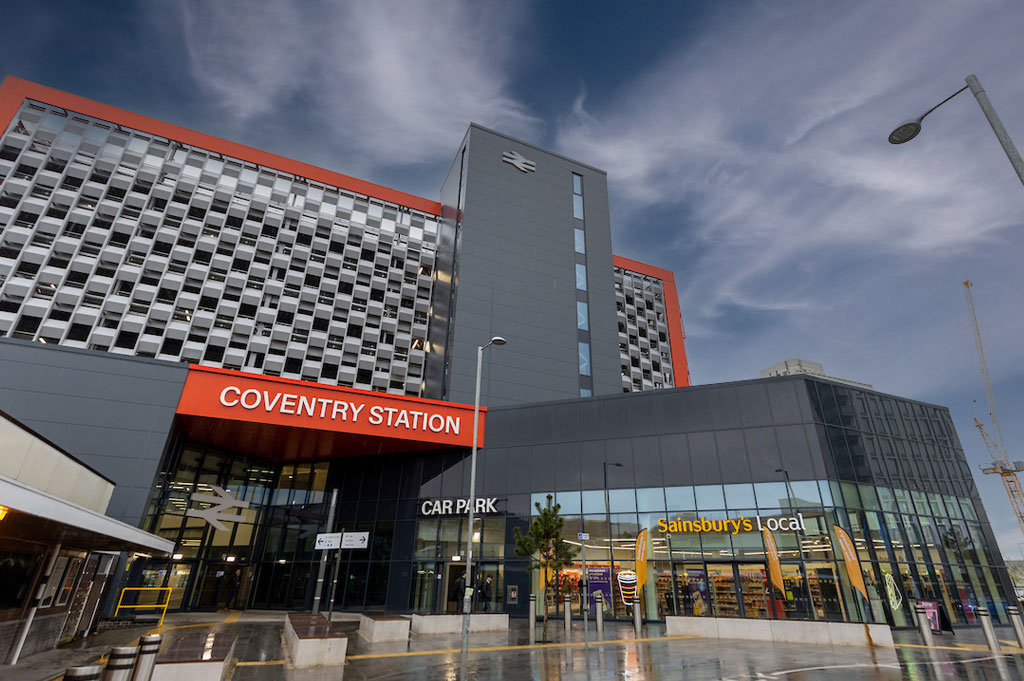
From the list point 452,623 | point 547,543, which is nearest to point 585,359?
point 547,543

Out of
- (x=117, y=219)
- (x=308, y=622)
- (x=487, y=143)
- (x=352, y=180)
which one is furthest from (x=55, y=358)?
(x=352, y=180)

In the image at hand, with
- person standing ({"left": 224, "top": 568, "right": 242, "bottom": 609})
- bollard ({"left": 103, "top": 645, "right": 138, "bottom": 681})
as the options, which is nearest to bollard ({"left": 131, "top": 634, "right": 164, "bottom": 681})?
bollard ({"left": 103, "top": 645, "right": 138, "bottom": 681})

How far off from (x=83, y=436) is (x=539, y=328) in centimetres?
3076

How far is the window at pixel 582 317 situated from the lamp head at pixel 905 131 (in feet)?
121

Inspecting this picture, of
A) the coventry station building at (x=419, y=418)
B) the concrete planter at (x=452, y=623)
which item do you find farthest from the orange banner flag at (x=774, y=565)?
the concrete planter at (x=452, y=623)

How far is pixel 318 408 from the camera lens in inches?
1130

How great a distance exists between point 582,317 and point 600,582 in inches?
983

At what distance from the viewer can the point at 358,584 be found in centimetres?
3169

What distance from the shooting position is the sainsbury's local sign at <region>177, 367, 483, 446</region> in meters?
26.6

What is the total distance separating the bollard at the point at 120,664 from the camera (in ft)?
27.1

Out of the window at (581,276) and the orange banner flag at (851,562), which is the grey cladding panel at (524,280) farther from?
the orange banner flag at (851,562)

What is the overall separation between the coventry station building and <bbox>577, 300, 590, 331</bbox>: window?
21cm

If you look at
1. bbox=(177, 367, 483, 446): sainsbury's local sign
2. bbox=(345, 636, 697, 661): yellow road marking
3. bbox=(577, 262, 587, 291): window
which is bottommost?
bbox=(345, 636, 697, 661): yellow road marking

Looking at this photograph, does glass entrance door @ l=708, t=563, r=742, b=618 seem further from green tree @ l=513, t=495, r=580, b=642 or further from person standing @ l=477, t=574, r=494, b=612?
person standing @ l=477, t=574, r=494, b=612
